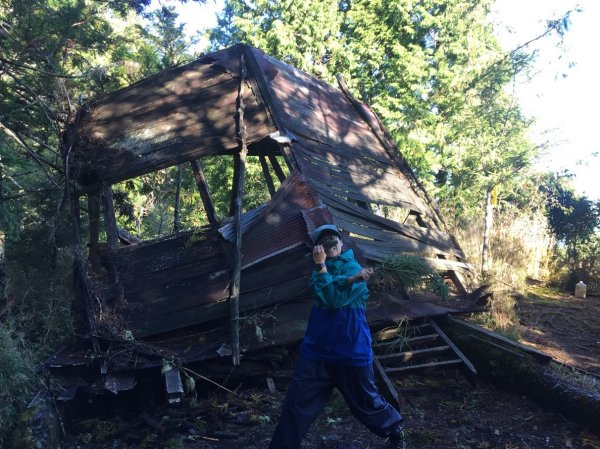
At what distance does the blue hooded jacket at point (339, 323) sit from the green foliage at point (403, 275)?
2.30 metres

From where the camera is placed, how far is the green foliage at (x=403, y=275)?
622 centimetres

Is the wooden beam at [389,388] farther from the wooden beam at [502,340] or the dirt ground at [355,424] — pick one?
the wooden beam at [502,340]

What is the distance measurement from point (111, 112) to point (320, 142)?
128 inches

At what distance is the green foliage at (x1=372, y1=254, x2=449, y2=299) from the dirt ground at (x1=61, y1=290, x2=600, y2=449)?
3.64 ft

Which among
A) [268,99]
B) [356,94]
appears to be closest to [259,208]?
[268,99]

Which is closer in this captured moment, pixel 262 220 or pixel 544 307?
pixel 262 220

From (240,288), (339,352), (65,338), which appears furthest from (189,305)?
(339,352)

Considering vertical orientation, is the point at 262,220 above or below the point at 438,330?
above

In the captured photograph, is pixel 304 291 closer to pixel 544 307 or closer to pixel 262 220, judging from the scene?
pixel 262 220

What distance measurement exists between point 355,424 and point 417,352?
1.42 meters

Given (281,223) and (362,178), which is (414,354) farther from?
(362,178)

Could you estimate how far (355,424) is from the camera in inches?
207

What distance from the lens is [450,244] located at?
8.12m

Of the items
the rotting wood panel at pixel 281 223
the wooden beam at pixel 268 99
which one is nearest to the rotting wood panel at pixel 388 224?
the rotting wood panel at pixel 281 223
